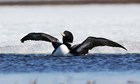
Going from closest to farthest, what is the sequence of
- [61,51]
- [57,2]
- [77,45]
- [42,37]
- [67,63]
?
[67,63] → [61,51] → [77,45] → [42,37] → [57,2]

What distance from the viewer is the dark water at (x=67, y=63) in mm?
11766

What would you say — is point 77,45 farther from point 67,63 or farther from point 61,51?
point 67,63

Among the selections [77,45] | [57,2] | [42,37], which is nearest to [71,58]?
[77,45]

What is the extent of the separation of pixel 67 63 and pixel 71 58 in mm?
906

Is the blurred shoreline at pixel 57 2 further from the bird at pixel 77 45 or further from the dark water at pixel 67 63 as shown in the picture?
the dark water at pixel 67 63

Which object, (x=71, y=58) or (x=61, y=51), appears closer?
(x=71, y=58)

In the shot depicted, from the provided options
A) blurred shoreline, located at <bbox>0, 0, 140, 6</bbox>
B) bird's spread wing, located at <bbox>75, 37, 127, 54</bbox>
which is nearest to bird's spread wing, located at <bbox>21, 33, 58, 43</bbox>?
bird's spread wing, located at <bbox>75, 37, 127, 54</bbox>

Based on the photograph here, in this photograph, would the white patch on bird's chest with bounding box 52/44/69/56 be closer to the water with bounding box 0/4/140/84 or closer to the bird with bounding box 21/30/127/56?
the bird with bounding box 21/30/127/56

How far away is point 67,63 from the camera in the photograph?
1270 centimetres

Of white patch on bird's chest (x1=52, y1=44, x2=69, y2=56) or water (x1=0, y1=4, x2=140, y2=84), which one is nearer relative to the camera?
water (x1=0, y1=4, x2=140, y2=84)

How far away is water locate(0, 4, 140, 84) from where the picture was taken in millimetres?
10578

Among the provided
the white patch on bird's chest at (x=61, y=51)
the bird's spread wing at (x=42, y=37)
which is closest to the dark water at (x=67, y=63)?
the white patch on bird's chest at (x=61, y=51)

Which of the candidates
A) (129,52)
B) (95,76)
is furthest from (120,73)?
(129,52)

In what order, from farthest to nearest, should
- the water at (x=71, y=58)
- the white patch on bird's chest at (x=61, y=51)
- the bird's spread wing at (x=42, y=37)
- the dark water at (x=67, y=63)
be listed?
the bird's spread wing at (x=42, y=37) < the white patch on bird's chest at (x=61, y=51) < the dark water at (x=67, y=63) < the water at (x=71, y=58)
